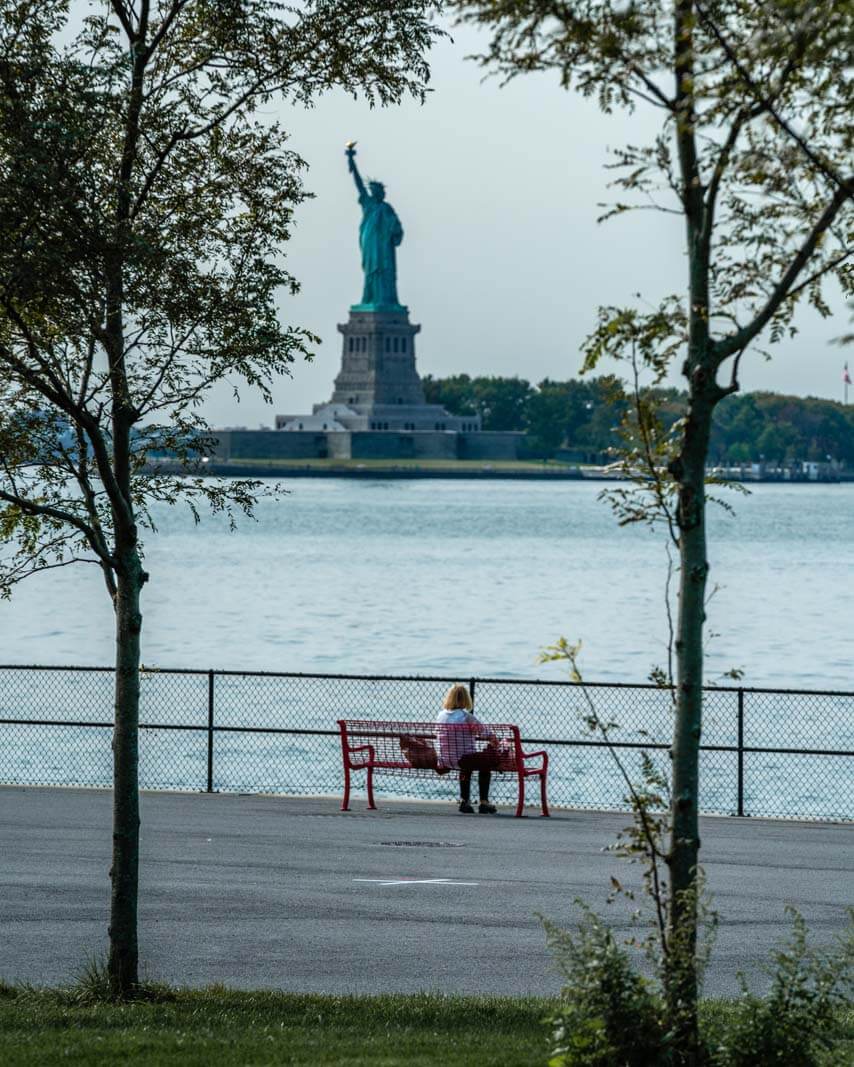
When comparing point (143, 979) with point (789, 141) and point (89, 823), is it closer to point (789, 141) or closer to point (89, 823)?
point (789, 141)

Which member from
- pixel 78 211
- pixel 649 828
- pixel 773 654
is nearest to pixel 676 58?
pixel 649 828

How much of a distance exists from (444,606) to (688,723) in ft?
213

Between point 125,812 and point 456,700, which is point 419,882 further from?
point 125,812

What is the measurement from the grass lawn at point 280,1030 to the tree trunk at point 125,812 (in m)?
0.24

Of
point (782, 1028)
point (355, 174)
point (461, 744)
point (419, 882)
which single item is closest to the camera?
point (782, 1028)

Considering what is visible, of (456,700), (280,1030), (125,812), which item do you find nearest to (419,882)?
(456,700)

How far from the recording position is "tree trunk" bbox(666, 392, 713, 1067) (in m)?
7.14

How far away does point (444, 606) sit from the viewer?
72.2m

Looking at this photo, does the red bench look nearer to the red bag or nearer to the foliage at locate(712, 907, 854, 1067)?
the red bag

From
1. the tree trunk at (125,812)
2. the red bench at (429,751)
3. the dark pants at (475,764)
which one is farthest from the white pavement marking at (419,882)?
the tree trunk at (125,812)

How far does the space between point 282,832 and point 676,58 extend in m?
11.5

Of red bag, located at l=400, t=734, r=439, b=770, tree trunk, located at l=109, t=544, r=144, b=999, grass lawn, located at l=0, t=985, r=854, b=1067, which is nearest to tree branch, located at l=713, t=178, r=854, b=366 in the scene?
grass lawn, located at l=0, t=985, r=854, b=1067

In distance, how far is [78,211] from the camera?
9375mm

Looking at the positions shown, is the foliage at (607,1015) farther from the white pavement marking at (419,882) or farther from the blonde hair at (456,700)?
the blonde hair at (456,700)
